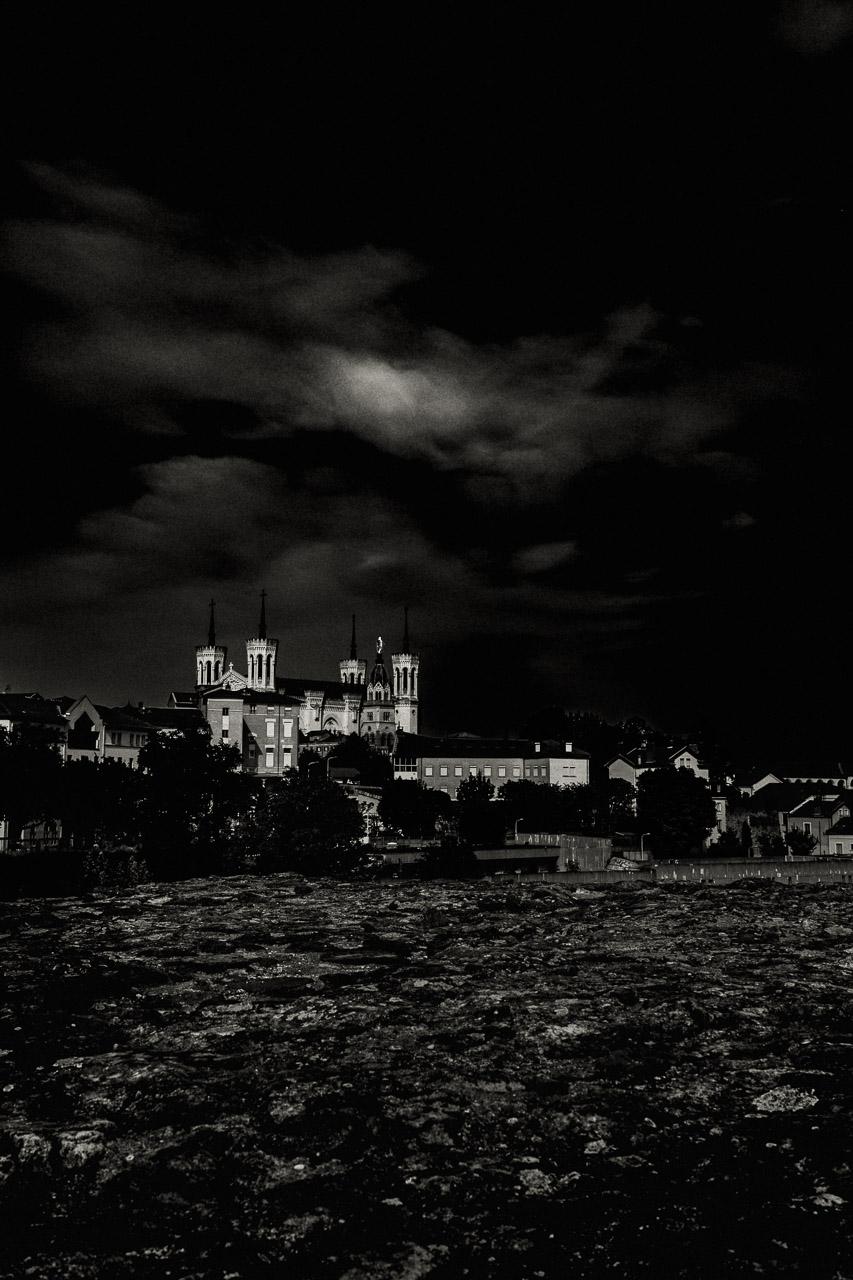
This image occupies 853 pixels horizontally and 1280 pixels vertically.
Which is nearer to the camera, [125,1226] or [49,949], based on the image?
[125,1226]

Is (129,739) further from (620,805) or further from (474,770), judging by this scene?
(620,805)

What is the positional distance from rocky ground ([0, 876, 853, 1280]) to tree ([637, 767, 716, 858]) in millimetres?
75522

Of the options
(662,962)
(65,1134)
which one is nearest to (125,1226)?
(65,1134)

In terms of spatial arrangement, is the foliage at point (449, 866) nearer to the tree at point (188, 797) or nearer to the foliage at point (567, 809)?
the tree at point (188, 797)

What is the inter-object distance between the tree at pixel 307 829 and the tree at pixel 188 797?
8.93 ft

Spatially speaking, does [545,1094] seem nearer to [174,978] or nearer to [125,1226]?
[125,1226]

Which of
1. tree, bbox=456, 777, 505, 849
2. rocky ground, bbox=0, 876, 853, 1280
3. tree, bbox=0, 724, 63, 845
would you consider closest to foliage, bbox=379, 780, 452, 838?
tree, bbox=456, 777, 505, 849

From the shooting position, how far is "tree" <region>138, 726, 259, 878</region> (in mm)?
47656

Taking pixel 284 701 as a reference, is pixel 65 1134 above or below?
below

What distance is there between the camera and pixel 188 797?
52.4 m

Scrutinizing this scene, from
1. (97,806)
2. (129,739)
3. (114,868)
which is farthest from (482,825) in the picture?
(129,739)

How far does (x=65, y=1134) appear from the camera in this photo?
381cm

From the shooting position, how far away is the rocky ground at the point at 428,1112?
116 inches

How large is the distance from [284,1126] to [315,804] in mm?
40230
